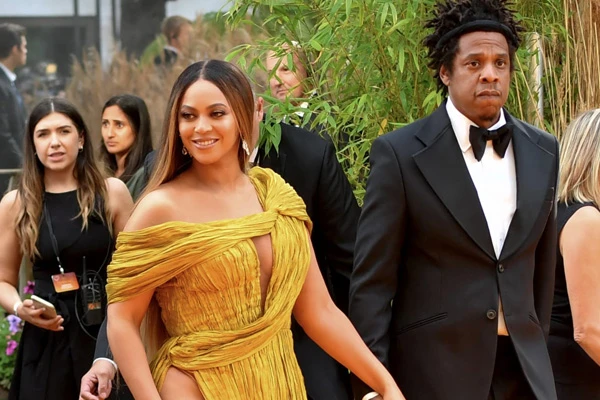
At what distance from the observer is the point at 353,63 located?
196 inches

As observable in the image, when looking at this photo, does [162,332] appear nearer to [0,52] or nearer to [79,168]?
[79,168]

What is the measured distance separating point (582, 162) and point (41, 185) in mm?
2521

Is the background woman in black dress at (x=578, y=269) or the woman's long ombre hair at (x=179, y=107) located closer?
the woman's long ombre hair at (x=179, y=107)

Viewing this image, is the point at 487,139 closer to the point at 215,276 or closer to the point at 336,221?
the point at 336,221

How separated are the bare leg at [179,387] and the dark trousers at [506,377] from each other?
3.29 feet

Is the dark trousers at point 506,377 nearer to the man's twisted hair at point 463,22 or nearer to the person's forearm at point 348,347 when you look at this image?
the person's forearm at point 348,347

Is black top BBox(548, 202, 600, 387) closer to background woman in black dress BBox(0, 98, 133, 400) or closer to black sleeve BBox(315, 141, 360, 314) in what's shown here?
black sleeve BBox(315, 141, 360, 314)

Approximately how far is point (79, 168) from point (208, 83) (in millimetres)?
2562

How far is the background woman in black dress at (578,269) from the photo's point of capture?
4480mm

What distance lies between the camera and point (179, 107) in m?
3.56

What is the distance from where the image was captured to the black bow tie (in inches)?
157

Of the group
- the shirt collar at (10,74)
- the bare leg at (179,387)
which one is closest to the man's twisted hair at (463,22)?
the bare leg at (179,387)

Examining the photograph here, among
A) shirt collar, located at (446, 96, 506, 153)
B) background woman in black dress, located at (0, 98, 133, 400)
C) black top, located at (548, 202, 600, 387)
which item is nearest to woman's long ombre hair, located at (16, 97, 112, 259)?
background woman in black dress, located at (0, 98, 133, 400)

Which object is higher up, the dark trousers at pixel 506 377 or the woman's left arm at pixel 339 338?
the woman's left arm at pixel 339 338
